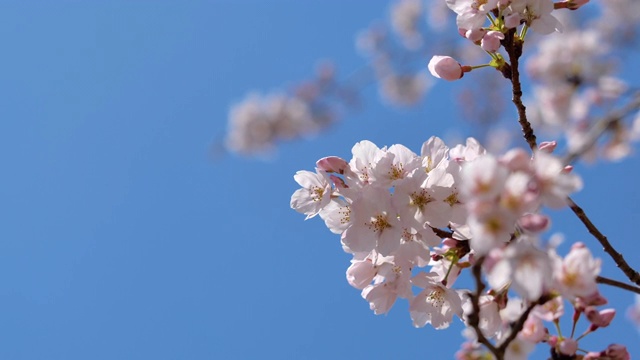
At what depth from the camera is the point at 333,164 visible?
1.58 m

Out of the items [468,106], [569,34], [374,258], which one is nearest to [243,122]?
[468,106]

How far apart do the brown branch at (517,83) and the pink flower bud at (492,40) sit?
37mm

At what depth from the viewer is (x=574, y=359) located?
139 cm

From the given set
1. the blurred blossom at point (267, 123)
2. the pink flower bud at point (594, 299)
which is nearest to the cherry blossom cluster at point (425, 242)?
the pink flower bud at point (594, 299)

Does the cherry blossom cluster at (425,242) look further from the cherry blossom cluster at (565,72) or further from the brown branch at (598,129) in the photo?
the cherry blossom cluster at (565,72)

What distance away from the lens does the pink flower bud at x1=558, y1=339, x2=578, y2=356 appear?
1.38 meters

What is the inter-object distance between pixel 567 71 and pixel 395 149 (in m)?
6.39

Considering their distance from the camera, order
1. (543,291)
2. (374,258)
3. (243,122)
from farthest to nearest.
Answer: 1. (243,122)
2. (374,258)
3. (543,291)

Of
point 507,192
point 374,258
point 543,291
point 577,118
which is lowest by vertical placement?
point 543,291

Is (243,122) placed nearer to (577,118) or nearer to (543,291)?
(577,118)

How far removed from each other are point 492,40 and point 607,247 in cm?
61

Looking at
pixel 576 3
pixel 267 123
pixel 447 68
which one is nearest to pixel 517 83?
pixel 447 68

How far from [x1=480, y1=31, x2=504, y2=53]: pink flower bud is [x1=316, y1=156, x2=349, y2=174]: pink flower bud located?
1.65ft

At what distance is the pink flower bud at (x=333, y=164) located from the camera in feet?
5.18
